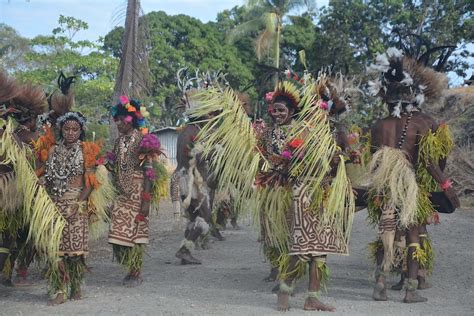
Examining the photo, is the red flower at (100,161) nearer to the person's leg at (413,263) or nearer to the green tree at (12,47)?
the person's leg at (413,263)

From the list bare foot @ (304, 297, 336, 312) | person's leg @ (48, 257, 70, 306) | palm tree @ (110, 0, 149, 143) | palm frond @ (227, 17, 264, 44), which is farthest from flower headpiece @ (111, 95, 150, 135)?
palm frond @ (227, 17, 264, 44)

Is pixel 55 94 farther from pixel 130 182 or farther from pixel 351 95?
pixel 351 95

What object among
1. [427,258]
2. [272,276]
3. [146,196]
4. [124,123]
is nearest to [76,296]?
[146,196]

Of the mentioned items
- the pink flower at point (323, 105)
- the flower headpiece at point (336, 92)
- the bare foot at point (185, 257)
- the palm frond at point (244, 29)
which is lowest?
the bare foot at point (185, 257)

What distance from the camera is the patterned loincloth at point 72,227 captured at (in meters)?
6.20

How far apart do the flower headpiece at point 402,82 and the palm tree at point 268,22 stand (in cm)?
2656

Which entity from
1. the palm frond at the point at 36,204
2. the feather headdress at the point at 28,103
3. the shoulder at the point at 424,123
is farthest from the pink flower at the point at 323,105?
the feather headdress at the point at 28,103

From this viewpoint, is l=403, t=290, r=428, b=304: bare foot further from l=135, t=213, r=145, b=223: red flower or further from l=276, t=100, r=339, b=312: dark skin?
l=135, t=213, r=145, b=223: red flower

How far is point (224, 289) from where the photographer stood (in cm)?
686

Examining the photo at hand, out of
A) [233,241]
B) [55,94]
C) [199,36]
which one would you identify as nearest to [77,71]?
[199,36]

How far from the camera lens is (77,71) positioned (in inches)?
1140

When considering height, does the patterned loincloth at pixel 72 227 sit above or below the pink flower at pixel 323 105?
below

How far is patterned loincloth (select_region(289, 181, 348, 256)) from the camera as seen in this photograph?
5793 millimetres

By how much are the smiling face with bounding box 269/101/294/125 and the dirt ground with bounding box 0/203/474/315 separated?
1618 millimetres
